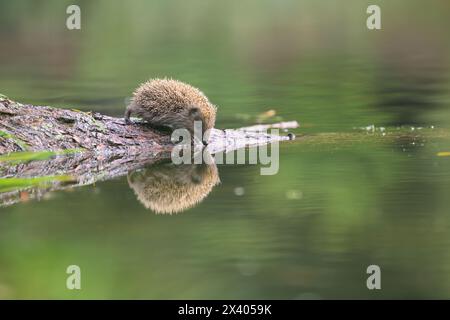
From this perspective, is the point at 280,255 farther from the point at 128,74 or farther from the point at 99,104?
the point at 128,74

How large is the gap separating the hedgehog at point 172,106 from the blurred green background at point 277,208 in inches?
51.5

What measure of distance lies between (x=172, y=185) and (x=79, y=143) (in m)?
2.80

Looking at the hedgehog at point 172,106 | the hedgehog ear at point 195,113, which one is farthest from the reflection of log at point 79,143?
the hedgehog ear at point 195,113

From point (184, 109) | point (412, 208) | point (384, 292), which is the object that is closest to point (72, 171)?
point (184, 109)

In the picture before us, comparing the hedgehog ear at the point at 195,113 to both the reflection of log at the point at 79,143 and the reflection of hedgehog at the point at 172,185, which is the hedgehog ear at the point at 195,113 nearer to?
the reflection of log at the point at 79,143

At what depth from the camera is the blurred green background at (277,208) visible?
6.98 meters

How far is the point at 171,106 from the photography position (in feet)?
42.4

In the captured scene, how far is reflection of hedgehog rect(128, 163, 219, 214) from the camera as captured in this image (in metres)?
9.54

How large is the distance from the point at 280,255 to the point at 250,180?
321 centimetres

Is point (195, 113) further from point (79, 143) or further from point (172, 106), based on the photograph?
point (79, 143)

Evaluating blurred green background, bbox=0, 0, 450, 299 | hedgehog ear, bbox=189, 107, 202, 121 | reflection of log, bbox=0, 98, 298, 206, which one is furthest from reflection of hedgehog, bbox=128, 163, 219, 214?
hedgehog ear, bbox=189, 107, 202, 121

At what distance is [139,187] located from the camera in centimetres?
1038

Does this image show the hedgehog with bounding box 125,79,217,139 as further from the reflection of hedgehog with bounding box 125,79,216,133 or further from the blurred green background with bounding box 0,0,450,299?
the blurred green background with bounding box 0,0,450,299

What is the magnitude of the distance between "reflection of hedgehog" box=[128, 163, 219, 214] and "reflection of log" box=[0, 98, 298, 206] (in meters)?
0.45
